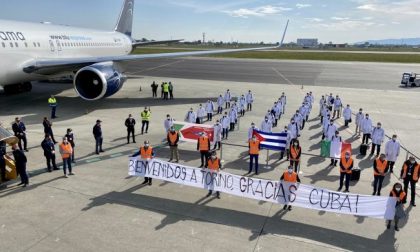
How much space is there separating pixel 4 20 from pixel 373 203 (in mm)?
22444

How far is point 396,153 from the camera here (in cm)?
1232

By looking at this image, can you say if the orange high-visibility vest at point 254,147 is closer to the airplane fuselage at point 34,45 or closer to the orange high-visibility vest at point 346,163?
the orange high-visibility vest at point 346,163

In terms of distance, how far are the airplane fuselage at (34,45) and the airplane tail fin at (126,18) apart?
9.67 meters

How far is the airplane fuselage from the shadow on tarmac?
1381 centimetres

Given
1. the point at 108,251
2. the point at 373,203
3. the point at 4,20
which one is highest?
the point at 4,20

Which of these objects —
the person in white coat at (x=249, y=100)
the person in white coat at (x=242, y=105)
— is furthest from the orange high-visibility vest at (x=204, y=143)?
the person in white coat at (x=249, y=100)

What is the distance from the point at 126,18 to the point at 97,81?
871 inches

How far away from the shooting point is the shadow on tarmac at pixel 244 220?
A: 814 centimetres

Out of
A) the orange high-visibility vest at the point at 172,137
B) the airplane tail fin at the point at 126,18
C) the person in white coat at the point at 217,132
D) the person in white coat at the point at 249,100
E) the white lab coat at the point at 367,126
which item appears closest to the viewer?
the orange high-visibility vest at the point at 172,137

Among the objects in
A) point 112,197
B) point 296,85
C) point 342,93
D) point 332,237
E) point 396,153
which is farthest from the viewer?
point 296,85

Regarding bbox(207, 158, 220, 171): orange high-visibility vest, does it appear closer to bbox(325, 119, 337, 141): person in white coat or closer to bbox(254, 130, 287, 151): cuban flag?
bbox(254, 130, 287, 151): cuban flag

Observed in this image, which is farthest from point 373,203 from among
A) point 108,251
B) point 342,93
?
point 342,93

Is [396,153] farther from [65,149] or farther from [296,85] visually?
[296,85]

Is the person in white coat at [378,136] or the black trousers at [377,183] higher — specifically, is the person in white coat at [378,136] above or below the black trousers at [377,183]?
above
